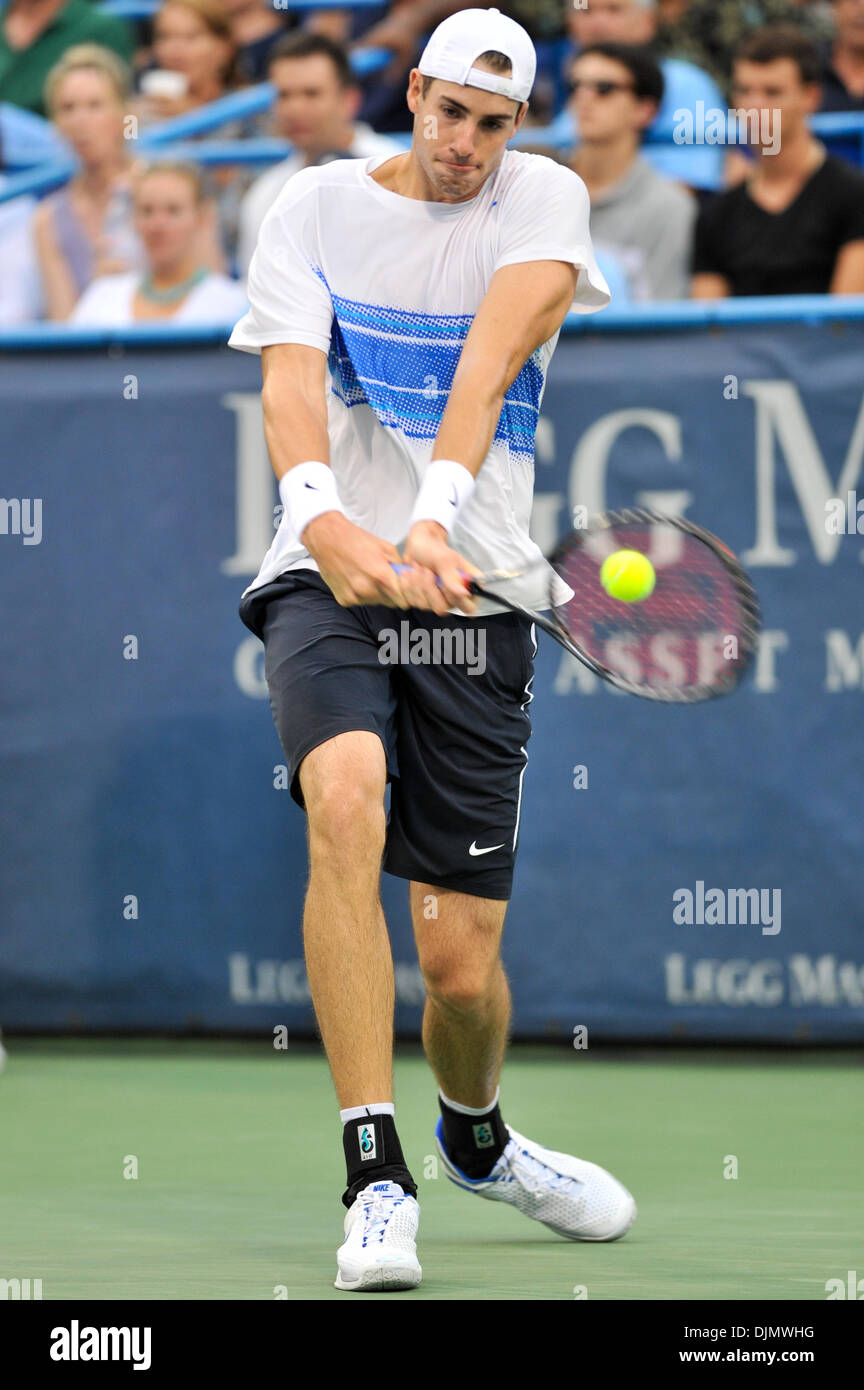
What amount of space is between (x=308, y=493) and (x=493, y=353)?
Result: 1.29ft

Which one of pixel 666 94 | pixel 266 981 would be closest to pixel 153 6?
pixel 666 94

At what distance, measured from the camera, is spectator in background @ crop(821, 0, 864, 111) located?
26.6 feet

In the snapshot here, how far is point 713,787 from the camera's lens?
5.60 m

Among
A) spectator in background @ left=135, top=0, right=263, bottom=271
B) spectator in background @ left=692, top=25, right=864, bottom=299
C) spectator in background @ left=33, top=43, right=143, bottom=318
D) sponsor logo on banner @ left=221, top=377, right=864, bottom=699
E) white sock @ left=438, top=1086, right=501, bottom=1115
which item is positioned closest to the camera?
white sock @ left=438, top=1086, right=501, bottom=1115

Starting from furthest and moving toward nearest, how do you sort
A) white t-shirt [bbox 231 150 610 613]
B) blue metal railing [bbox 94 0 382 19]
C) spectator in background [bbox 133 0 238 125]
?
blue metal railing [bbox 94 0 382 19], spectator in background [bbox 133 0 238 125], white t-shirt [bbox 231 150 610 613]

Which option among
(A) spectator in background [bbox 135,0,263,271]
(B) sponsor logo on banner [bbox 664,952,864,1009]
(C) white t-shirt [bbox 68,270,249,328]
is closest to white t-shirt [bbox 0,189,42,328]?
(C) white t-shirt [bbox 68,270,249,328]

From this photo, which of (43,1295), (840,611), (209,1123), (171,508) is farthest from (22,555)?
(43,1295)

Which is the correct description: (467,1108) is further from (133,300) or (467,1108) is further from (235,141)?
(235,141)

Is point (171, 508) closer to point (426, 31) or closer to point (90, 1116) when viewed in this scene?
point (90, 1116)

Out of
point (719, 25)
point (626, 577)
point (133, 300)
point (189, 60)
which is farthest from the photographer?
point (189, 60)

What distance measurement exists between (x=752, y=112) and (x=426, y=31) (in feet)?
9.12

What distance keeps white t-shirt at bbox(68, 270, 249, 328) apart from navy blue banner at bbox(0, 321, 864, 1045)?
3.24ft

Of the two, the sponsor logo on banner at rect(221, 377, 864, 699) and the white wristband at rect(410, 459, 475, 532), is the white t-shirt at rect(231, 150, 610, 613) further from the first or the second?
the sponsor logo on banner at rect(221, 377, 864, 699)

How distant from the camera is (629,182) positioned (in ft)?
23.1
